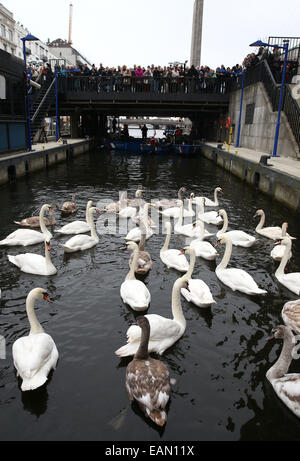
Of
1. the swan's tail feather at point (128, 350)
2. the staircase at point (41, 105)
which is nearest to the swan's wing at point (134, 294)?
the swan's tail feather at point (128, 350)

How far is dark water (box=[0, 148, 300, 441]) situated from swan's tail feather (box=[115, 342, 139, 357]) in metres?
0.14

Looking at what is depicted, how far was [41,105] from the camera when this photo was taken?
27.8m

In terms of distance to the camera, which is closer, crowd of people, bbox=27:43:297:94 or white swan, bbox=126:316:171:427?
white swan, bbox=126:316:171:427

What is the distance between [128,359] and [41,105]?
27.0 meters

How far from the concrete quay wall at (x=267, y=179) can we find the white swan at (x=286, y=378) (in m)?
8.76

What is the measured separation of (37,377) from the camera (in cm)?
455

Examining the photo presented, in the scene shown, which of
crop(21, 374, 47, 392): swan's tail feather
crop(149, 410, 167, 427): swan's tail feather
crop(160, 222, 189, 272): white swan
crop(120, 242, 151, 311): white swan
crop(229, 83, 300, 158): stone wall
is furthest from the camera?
crop(229, 83, 300, 158): stone wall

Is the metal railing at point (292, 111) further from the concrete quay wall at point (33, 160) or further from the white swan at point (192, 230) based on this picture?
the concrete quay wall at point (33, 160)

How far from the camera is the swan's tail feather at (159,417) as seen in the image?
13.1ft

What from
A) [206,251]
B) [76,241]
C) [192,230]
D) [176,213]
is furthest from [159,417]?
[176,213]

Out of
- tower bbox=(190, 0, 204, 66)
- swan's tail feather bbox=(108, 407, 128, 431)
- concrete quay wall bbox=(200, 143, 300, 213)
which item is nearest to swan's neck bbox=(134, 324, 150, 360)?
swan's tail feather bbox=(108, 407, 128, 431)

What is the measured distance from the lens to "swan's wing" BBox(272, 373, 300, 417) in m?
4.23

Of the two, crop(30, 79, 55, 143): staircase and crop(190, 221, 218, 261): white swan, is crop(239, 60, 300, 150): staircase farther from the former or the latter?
crop(30, 79, 55, 143): staircase

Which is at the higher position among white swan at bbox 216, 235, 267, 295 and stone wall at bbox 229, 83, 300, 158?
stone wall at bbox 229, 83, 300, 158
